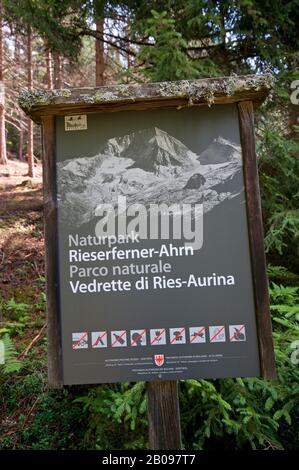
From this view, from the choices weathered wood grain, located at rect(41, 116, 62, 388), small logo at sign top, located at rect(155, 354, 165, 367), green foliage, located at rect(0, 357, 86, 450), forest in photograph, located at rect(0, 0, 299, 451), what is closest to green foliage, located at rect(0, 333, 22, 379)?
forest in photograph, located at rect(0, 0, 299, 451)

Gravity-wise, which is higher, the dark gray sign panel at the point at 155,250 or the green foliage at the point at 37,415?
the dark gray sign panel at the point at 155,250

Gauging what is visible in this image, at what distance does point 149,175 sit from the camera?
9.14 ft

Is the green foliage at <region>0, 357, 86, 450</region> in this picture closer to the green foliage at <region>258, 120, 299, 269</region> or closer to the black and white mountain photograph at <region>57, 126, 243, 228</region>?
the black and white mountain photograph at <region>57, 126, 243, 228</region>

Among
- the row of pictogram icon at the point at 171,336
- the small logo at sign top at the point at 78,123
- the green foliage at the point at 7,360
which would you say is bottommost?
the green foliage at the point at 7,360

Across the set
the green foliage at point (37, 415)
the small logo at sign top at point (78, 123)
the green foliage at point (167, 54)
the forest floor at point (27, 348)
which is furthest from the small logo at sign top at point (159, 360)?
the green foliage at point (167, 54)

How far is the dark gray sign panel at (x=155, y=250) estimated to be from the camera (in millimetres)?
2695

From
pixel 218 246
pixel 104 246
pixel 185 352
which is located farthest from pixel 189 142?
pixel 185 352

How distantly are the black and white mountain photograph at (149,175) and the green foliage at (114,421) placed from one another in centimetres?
172

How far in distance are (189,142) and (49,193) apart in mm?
1026

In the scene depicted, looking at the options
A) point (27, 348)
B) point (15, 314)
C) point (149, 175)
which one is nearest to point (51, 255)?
point (149, 175)

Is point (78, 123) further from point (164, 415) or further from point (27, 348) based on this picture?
point (27, 348)

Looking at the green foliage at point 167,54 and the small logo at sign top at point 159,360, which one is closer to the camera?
the small logo at sign top at point 159,360

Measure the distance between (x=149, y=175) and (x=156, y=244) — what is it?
1.56 ft

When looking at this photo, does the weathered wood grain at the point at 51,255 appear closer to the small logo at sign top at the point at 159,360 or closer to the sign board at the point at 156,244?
the sign board at the point at 156,244
